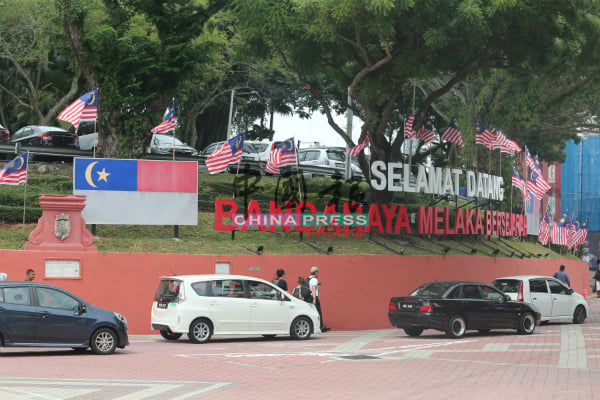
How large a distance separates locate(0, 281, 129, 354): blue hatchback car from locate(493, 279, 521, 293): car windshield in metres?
12.4

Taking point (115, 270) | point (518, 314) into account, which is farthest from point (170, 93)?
point (518, 314)

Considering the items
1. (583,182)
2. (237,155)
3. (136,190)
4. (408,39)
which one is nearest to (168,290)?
(136,190)

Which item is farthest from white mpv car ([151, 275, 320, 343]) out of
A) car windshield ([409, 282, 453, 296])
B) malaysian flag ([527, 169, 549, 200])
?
malaysian flag ([527, 169, 549, 200])

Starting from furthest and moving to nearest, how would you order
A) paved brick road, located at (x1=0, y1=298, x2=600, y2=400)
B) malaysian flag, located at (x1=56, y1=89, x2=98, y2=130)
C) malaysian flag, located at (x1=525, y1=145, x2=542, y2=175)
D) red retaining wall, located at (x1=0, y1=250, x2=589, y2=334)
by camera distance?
malaysian flag, located at (x1=525, y1=145, x2=542, y2=175) → malaysian flag, located at (x1=56, y1=89, x2=98, y2=130) → red retaining wall, located at (x1=0, y1=250, x2=589, y2=334) → paved brick road, located at (x1=0, y1=298, x2=600, y2=400)

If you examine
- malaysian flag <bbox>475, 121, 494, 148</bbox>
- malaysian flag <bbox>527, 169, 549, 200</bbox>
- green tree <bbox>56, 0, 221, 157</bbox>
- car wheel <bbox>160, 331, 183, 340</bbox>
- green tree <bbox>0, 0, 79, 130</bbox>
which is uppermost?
green tree <bbox>0, 0, 79, 130</bbox>

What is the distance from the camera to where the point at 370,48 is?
29.2m

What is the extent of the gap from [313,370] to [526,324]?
9923 millimetres

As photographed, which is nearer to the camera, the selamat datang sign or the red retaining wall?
the red retaining wall

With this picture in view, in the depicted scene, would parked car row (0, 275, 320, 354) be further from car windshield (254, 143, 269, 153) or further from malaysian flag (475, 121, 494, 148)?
car windshield (254, 143, 269, 153)

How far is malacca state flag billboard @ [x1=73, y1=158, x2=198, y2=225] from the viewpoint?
23.1 meters

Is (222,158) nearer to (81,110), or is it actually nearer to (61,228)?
(81,110)

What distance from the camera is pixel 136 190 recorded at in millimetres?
23719

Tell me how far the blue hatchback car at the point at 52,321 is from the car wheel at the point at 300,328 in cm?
509

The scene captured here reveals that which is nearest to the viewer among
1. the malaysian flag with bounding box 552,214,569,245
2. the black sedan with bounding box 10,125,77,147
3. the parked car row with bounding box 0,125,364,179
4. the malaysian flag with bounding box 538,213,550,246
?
the black sedan with bounding box 10,125,77,147
